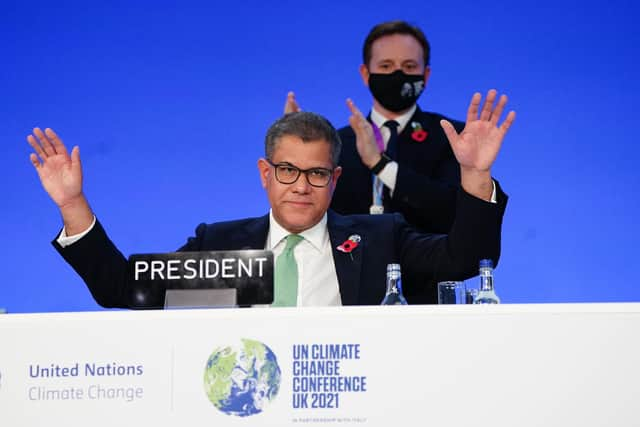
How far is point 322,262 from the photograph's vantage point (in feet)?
8.80

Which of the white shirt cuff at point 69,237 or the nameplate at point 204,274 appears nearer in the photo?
the nameplate at point 204,274

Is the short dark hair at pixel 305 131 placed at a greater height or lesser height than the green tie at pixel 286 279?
greater

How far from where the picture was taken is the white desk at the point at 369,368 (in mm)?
1656

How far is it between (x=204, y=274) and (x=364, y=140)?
1488 millimetres

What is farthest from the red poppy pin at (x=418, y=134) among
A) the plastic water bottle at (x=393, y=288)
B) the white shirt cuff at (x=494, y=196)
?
the plastic water bottle at (x=393, y=288)

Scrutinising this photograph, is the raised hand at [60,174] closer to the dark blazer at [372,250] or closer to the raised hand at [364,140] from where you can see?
the dark blazer at [372,250]

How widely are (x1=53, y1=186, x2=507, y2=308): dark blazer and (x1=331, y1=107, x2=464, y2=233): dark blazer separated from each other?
1.30ft

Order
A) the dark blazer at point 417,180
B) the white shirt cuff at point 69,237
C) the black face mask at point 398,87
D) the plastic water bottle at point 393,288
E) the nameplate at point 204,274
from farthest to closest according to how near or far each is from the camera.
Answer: the black face mask at point 398,87, the dark blazer at point 417,180, the white shirt cuff at point 69,237, the plastic water bottle at point 393,288, the nameplate at point 204,274

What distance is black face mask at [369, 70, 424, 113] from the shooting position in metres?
3.47

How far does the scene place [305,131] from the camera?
2699 millimetres

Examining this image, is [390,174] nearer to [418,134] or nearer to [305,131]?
[418,134]

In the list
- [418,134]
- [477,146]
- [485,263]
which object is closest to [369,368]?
[485,263]

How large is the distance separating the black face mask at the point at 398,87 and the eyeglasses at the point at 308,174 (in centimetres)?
91

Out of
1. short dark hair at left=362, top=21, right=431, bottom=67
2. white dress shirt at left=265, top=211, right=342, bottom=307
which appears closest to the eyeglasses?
white dress shirt at left=265, top=211, right=342, bottom=307
